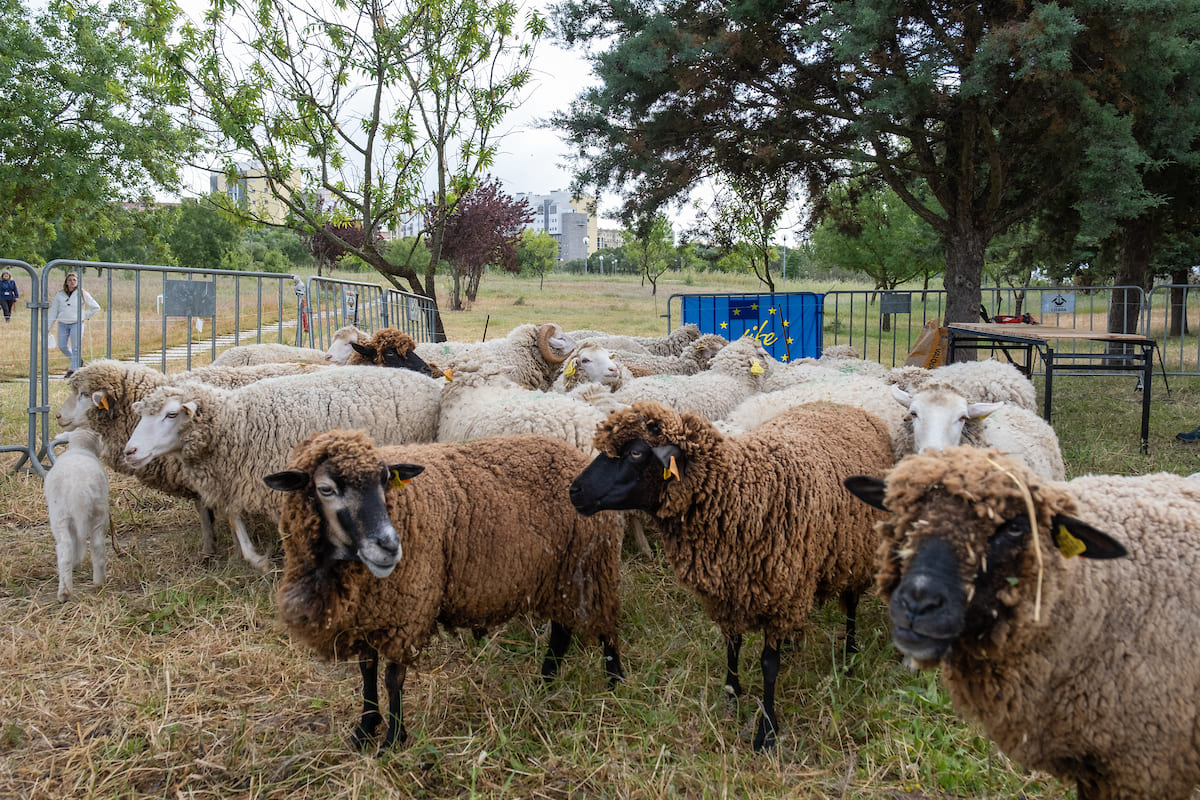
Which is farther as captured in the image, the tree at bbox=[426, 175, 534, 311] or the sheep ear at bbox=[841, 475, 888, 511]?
the tree at bbox=[426, 175, 534, 311]

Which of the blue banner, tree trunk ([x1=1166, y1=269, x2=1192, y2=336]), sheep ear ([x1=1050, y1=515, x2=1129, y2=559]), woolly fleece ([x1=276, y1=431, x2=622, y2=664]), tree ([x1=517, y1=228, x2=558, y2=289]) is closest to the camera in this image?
sheep ear ([x1=1050, y1=515, x2=1129, y2=559])

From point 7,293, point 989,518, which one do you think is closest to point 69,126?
point 7,293

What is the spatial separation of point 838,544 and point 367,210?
969cm

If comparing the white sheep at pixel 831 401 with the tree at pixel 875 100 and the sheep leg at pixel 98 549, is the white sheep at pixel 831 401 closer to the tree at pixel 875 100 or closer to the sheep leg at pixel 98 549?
the sheep leg at pixel 98 549

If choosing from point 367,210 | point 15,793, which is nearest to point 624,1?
point 367,210

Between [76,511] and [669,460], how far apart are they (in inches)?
138

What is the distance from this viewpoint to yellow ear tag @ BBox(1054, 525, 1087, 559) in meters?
1.81

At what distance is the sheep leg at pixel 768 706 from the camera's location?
109 inches

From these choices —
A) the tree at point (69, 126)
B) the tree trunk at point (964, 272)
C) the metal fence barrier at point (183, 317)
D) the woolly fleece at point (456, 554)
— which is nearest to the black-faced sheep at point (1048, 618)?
the woolly fleece at point (456, 554)

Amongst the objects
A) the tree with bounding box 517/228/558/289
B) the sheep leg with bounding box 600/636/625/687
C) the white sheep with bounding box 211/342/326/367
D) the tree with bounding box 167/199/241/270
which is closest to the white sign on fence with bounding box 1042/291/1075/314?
the white sheep with bounding box 211/342/326/367

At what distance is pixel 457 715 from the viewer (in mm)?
2971

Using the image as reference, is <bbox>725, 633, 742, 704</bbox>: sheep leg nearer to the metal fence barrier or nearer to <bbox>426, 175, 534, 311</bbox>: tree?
the metal fence barrier

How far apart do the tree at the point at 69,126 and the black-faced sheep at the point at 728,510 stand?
15.3 metres

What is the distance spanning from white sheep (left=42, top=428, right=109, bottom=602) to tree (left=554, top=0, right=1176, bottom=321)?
822 centimetres
